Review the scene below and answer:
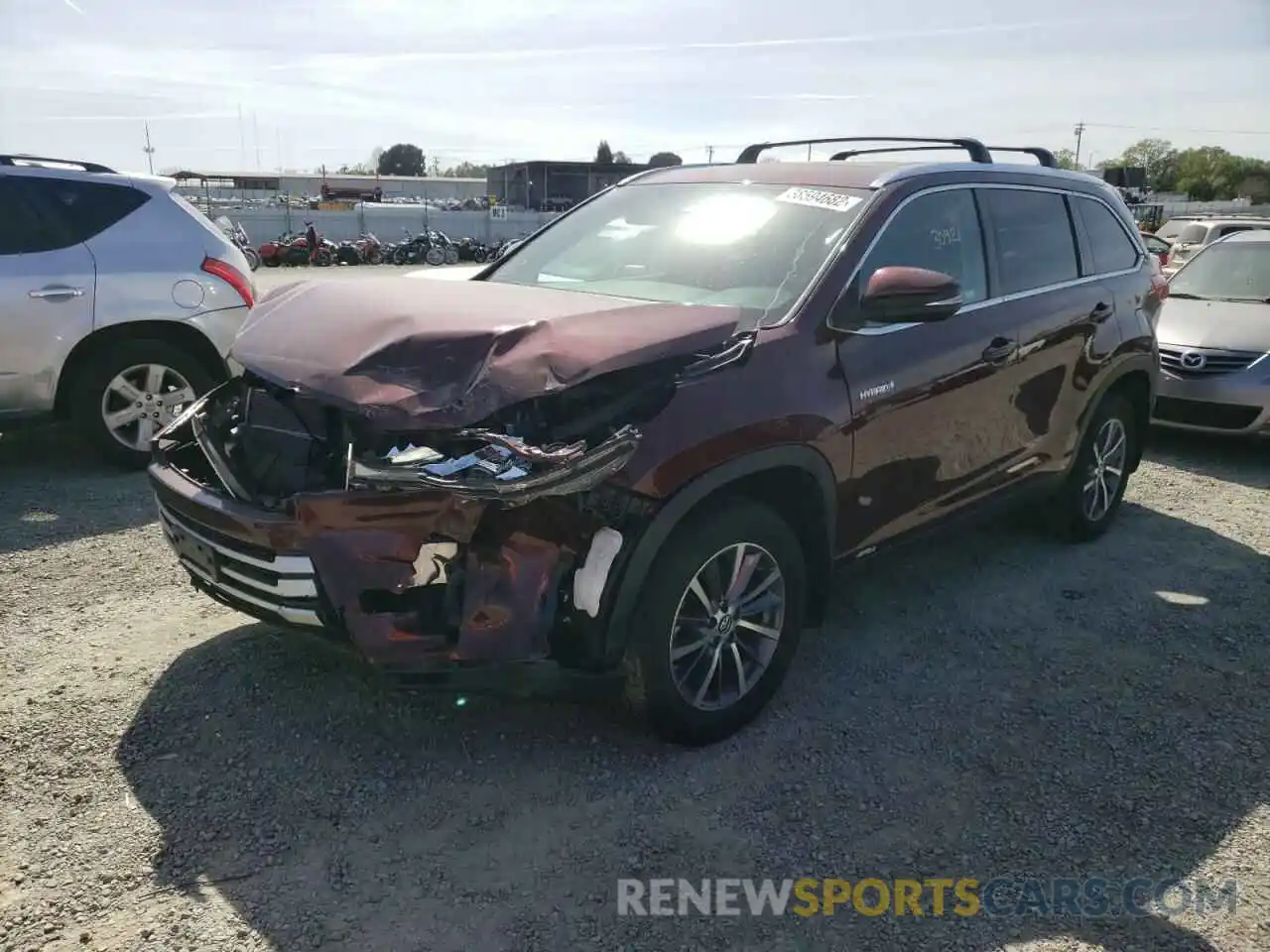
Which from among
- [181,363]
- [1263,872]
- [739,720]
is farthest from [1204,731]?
[181,363]

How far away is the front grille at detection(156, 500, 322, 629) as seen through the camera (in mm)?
2742

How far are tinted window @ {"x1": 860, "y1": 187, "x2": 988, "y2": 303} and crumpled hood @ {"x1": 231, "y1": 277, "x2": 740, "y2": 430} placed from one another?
80cm

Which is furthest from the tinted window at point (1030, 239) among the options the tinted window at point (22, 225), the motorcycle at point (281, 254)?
the motorcycle at point (281, 254)

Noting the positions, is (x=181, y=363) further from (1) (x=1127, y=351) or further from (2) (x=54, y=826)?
(1) (x=1127, y=351)

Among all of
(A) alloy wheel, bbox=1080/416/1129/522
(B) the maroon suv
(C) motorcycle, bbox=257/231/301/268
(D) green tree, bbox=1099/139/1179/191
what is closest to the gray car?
(A) alloy wheel, bbox=1080/416/1129/522

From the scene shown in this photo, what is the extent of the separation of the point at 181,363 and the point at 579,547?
171 inches

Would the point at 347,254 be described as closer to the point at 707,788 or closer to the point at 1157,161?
the point at 707,788

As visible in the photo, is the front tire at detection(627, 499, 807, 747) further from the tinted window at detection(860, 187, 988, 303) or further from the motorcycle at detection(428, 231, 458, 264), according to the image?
the motorcycle at detection(428, 231, 458, 264)

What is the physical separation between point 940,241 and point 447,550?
2469mm

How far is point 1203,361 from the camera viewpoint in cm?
725

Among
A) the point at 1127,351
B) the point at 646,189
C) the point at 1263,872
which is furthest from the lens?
the point at 1127,351

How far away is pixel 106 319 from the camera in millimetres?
5781

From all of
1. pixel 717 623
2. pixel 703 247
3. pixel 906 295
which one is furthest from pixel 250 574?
pixel 906 295

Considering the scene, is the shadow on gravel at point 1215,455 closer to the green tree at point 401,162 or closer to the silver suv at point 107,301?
the silver suv at point 107,301
